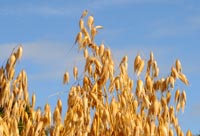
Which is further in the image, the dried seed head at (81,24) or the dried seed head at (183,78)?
the dried seed head at (81,24)

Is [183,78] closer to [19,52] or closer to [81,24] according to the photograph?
[81,24]

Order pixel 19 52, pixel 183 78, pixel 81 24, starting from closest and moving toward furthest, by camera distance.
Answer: pixel 19 52 < pixel 183 78 < pixel 81 24

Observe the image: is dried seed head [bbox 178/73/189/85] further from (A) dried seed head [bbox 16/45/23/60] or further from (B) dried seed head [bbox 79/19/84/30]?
(A) dried seed head [bbox 16/45/23/60]

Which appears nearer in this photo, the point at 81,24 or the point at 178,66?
the point at 178,66

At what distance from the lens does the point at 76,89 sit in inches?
108

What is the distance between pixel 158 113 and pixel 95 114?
34cm

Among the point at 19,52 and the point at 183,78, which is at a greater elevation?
the point at 19,52

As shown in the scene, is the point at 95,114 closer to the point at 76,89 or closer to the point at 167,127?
the point at 76,89

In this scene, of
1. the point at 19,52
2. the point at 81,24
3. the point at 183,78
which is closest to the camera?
the point at 19,52

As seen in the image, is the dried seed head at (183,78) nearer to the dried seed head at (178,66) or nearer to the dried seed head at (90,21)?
the dried seed head at (178,66)

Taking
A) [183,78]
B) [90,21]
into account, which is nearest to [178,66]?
[183,78]

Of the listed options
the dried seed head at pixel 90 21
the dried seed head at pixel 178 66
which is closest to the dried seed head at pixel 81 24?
the dried seed head at pixel 90 21

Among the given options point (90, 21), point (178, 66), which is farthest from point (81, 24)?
point (178, 66)

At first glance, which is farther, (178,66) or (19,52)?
(178,66)
